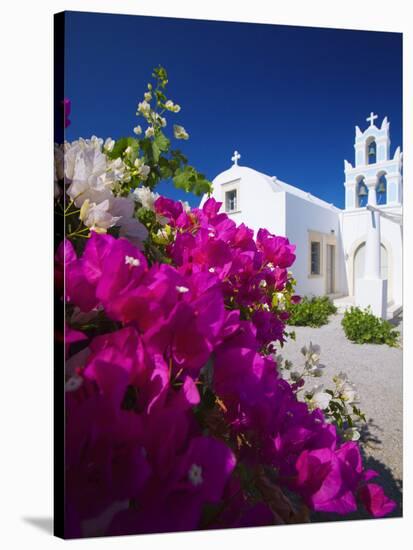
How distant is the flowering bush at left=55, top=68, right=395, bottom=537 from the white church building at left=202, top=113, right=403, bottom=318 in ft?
2.67

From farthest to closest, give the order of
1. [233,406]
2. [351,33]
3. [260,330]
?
[351,33]
[260,330]
[233,406]

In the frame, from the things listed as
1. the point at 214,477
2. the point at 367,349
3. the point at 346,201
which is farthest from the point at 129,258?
the point at 367,349

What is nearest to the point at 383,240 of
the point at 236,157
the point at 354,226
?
the point at 354,226

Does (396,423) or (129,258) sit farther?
(396,423)

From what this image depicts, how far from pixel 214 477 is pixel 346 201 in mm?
1403

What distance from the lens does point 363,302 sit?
189 cm

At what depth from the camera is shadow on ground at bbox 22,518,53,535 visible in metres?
1.24

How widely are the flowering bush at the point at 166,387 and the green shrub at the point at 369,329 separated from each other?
992mm

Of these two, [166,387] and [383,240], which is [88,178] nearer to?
[166,387]

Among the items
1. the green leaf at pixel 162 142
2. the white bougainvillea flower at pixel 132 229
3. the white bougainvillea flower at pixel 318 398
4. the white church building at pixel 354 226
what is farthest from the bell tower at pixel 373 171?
the white bougainvillea flower at pixel 132 229

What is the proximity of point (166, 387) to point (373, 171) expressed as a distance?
4.59 ft
